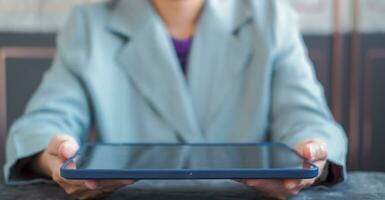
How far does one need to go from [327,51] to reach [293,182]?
72 cm

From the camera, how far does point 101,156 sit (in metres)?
0.52

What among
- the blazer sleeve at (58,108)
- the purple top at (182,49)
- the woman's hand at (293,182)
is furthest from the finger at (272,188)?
the purple top at (182,49)

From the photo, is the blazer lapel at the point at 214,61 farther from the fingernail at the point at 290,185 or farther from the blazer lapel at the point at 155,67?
the fingernail at the point at 290,185

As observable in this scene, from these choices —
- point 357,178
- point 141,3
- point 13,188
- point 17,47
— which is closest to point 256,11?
point 141,3

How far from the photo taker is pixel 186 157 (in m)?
0.52

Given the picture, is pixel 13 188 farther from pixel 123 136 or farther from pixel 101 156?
pixel 123 136

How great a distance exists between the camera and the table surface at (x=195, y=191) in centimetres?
49

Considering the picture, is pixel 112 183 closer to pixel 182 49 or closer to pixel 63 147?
pixel 63 147

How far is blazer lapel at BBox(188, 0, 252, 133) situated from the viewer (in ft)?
2.46

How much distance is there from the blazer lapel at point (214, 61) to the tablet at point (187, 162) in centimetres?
17

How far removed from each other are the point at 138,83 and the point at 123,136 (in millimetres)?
70

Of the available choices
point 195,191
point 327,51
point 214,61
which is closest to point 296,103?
point 214,61

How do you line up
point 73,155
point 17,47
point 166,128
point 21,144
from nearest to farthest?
point 73,155 < point 21,144 < point 166,128 < point 17,47

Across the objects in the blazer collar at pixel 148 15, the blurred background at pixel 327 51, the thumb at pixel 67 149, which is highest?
the blazer collar at pixel 148 15
